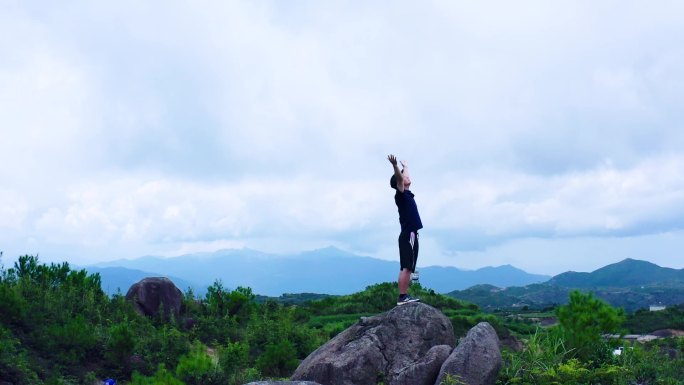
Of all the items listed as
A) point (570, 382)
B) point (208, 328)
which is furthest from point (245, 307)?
point (570, 382)

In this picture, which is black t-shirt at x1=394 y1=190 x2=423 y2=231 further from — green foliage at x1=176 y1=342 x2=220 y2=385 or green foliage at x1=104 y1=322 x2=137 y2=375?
green foliage at x1=104 y1=322 x2=137 y2=375

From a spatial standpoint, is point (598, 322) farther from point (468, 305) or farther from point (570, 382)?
point (468, 305)

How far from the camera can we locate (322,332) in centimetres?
2444

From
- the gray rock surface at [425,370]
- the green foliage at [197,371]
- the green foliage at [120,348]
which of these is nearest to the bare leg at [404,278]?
the gray rock surface at [425,370]

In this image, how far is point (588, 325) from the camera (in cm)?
1306

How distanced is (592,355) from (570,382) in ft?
6.37

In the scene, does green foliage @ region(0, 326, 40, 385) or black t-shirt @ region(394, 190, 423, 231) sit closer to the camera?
black t-shirt @ region(394, 190, 423, 231)

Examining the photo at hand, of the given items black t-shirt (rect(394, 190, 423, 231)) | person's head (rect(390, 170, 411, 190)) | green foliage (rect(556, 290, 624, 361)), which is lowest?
green foliage (rect(556, 290, 624, 361))

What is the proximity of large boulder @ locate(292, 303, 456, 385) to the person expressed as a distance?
523 mm

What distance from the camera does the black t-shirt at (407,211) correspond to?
12750 mm

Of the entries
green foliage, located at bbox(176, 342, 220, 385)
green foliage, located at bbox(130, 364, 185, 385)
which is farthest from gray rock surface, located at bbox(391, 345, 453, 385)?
green foliage, located at bbox(176, 342, 220, 385)

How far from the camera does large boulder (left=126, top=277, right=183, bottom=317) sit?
2394 cm

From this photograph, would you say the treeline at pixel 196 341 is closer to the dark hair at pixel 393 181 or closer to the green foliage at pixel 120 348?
the green foliage at pixel 120 348

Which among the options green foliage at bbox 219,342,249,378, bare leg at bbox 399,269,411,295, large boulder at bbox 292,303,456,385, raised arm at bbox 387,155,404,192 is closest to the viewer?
large boulder at bbox 292,303,456,385
